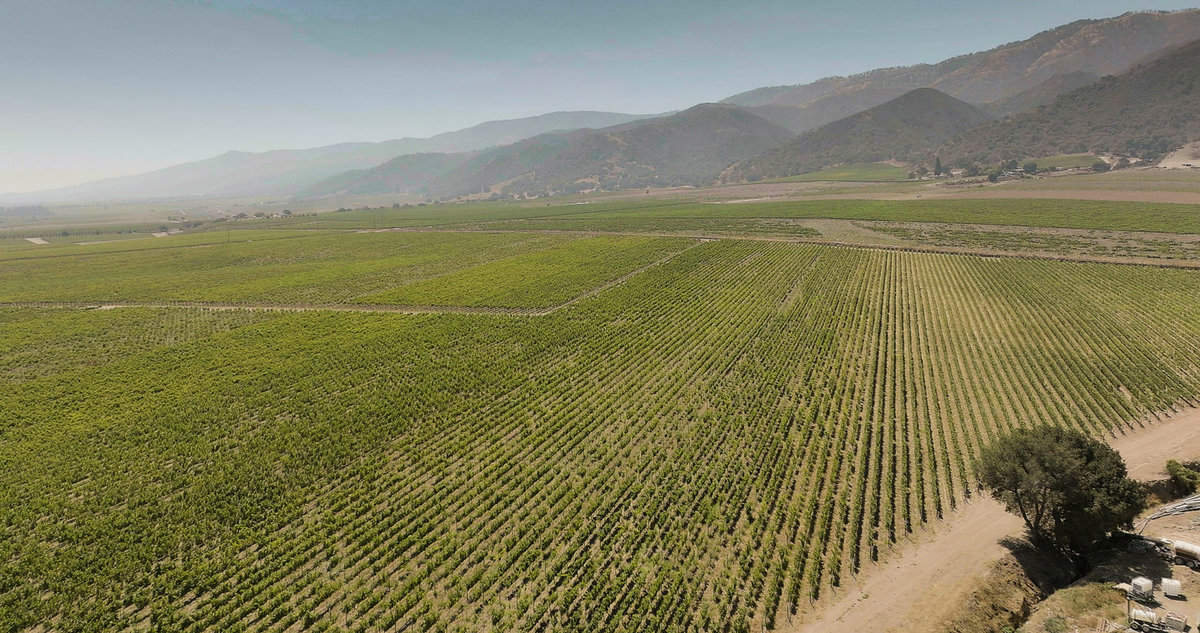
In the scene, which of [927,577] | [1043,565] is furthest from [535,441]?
[1043,565]

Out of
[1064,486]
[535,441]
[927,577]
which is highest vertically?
[1064,486]

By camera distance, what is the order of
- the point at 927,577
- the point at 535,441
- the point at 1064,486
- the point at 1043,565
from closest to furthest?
the point at 1064,486, the point at 927,577, the point at 1043,565, the point at 535,441

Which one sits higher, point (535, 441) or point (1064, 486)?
point (1064, 486)

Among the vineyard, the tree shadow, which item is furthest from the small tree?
the vineyard

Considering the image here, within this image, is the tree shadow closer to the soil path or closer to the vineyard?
the soil path

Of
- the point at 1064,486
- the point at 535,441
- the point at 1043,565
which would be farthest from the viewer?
the point at 535,441

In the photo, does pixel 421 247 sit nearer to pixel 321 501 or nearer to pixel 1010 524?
pixel 321 501

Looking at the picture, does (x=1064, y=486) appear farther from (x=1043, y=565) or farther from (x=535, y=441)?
(x=535, y=441)

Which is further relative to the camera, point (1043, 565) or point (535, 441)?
point (535, 441)

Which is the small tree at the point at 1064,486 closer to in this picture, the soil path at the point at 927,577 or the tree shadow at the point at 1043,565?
the tree shadow at the point at 1043,565
